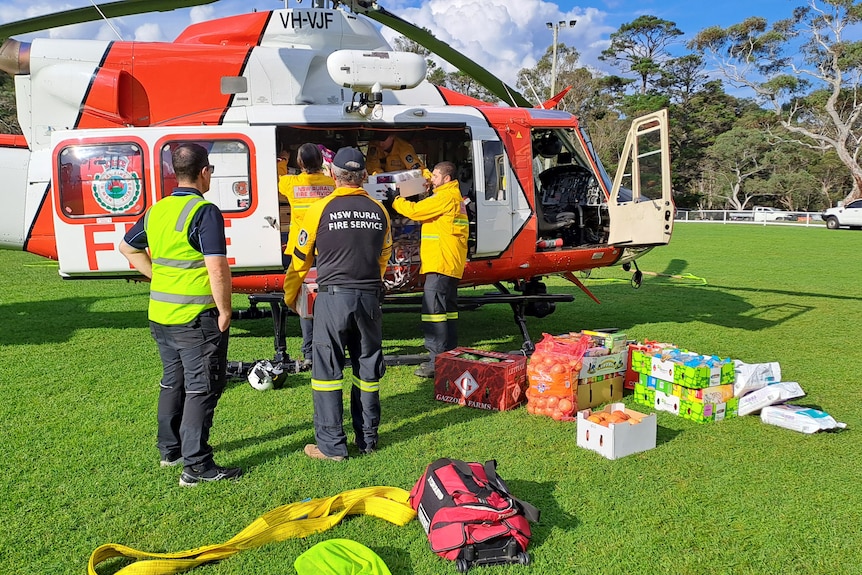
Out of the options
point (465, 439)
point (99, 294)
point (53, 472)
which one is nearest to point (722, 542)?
point (465, 439)

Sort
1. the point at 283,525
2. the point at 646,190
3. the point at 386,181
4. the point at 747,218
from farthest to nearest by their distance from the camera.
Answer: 1. the point at 747,218
2. the point at 646,190
3. the point at 386,181
4. the point at 283,525

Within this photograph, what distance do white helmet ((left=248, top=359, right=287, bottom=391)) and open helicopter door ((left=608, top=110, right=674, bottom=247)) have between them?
4133mm

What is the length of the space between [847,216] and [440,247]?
3514cm

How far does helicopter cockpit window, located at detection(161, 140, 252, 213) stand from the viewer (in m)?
6.15

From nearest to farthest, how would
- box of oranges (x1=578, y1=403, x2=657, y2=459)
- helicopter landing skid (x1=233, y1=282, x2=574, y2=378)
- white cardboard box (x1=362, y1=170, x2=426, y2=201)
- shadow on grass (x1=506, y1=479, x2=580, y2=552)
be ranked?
shadow on grass (x1=506, y1=479, x2=580, y2=552), box of oranges (x1=578, y1=403, x2=657, y2=459), helicopter landing skid (x1=233, y1=282, x2=574, y2=378), white cardboard box (x1=362, y1=170, x2=426, y2=201)

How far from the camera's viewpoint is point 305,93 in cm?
686

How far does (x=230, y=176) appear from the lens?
20.3ft

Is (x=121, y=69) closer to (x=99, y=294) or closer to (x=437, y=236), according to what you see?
(x=437, y=236)

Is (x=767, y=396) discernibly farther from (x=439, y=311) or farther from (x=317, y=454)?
(x=317, y=454)

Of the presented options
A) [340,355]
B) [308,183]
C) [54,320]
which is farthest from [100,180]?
[54,320]

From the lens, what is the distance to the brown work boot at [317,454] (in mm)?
4184

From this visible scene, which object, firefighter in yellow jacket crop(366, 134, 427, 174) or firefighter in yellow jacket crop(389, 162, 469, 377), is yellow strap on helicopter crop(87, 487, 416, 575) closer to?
firefighter in yellow jacket crop(389, 162, 469, 377)

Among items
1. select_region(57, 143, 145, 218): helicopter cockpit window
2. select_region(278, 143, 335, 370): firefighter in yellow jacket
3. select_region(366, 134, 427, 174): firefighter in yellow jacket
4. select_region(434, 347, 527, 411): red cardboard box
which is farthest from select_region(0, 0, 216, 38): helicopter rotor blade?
select_region(434, 347, 527, 411): red cardboard box

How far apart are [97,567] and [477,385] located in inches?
126
